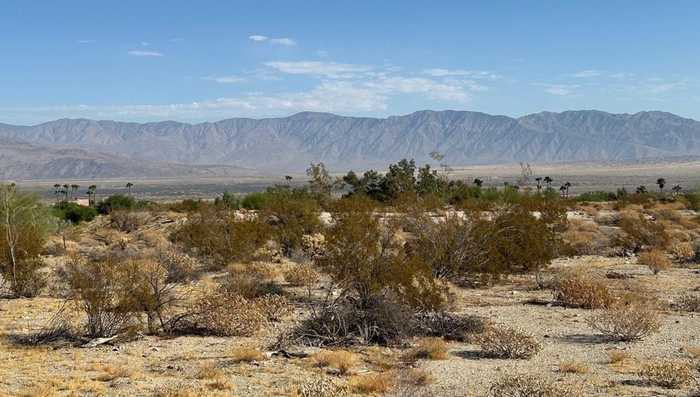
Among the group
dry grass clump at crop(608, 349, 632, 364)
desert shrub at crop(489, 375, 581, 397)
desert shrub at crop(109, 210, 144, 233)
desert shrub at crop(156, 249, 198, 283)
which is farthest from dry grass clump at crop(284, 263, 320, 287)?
desert shrub at crop(109, 210, 144, 233)

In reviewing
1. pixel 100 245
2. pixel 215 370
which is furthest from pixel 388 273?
pixel 100 245

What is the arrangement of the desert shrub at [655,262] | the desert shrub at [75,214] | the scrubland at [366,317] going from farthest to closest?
the desert shrub at [75,214] → the desert shrub at [655,262] → the scrubland at [366,317]

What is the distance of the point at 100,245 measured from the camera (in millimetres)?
36594

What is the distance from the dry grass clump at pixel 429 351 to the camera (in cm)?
1399

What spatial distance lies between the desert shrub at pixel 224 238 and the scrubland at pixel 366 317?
0.08 metres

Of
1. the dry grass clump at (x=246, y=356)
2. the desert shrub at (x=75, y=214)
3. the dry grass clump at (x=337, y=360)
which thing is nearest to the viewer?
the dry grass clump at (x=337, y=360)

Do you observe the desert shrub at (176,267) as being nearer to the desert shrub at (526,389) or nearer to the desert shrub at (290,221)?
the desert shrub at (290,221)

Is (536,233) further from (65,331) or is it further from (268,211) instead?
(65,331)

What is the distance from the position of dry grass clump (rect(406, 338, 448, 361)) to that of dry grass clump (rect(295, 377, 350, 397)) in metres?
2.54

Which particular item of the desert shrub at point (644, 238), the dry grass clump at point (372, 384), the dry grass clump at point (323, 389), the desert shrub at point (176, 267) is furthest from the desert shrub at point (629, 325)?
the desert shrub at point (644, 238)

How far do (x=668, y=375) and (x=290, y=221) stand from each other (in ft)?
69.6

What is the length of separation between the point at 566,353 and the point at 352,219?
705 centimetres

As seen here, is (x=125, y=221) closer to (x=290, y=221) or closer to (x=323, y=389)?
(x=290, y=221)

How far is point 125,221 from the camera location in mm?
43812
